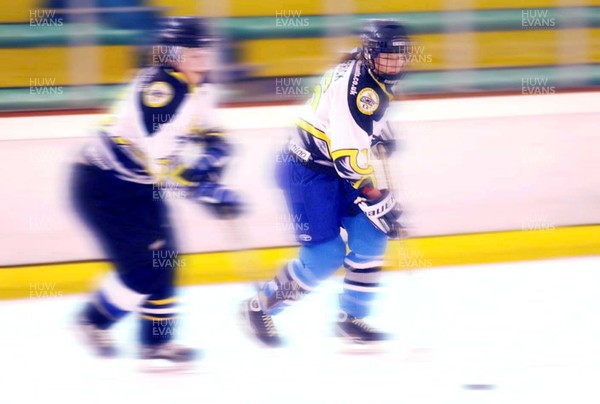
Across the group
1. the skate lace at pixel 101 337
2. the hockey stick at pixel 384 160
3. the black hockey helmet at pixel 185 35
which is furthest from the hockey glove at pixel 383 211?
the skate lace at pixel 101 337

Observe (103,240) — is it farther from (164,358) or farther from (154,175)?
(164,358)

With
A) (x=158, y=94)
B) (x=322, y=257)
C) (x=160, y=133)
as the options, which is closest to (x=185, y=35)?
(x=158, y=94)

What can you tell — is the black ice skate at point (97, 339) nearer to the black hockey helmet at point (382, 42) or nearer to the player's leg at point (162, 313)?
the player's leg at point (162, 313)

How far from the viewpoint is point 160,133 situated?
12.4ft

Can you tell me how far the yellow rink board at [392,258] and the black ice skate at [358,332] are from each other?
0.43 meters

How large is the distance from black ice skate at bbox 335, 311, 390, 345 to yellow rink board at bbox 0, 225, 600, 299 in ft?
1.41

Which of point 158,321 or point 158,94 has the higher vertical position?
point 158,94

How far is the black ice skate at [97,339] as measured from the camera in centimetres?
416

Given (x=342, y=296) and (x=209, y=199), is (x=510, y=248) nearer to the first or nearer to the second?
(x=342, y=296)

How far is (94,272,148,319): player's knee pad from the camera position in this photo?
13.2 ft

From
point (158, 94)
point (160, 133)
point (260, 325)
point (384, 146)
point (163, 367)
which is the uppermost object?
point (384, 146)

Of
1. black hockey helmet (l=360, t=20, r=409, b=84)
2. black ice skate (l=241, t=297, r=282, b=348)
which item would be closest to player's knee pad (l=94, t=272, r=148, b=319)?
black ice skate (l=241, t=297, r=282, b=348)

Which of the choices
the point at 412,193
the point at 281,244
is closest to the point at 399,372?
the point at 281,244

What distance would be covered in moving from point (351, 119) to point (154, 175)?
0.71 metres
